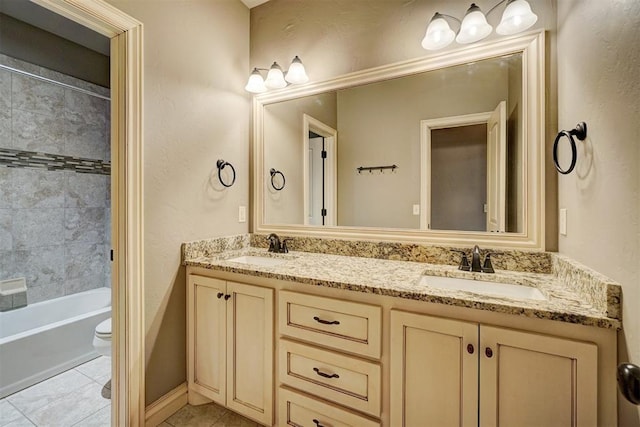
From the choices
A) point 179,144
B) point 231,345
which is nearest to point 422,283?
point 231,345

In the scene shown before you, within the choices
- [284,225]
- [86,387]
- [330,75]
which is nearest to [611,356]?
[284,225]

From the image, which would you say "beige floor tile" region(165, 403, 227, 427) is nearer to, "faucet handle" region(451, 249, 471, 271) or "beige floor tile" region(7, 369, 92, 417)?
"beige floor tile" region(7, 369, 92, 417)

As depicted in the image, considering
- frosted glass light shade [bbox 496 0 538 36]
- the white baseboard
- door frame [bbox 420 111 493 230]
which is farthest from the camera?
door frame [bbox 420 111 493 230]

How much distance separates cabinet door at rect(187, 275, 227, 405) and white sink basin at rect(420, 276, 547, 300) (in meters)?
1.09

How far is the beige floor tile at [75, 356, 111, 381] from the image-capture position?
200 cm

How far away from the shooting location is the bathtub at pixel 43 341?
5.86ft

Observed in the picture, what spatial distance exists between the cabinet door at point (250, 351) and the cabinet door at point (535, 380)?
3.03ft

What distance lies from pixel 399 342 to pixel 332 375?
35cm

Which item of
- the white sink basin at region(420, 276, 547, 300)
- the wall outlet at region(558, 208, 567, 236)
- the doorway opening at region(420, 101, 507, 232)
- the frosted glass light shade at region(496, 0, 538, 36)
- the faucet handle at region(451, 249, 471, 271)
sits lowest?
the white sink basin at region(420, 276, 547, 300)

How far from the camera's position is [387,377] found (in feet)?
3.65

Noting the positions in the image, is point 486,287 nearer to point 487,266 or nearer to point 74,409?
point 487,266

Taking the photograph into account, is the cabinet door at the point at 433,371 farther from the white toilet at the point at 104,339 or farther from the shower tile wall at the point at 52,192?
the shower tile wall at the point at 52,192

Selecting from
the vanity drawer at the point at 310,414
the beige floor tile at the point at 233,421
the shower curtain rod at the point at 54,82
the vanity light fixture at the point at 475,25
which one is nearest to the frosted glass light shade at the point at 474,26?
the vanity light fixture at the point at 475,25

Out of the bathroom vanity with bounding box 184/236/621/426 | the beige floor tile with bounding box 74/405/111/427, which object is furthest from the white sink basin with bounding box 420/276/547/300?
the beige floor tile with bounding box 74/405/111/427
